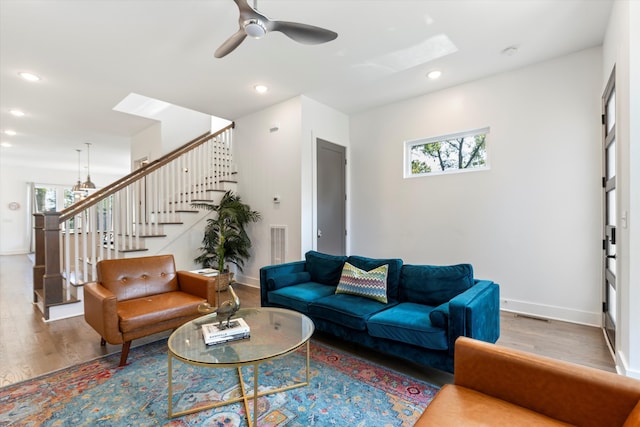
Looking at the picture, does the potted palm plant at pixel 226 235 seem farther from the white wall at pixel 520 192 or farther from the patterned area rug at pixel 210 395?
the patterned area rug at pixel 210 395

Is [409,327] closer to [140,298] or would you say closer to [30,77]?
[140,298]

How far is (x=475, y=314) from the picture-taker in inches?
78.8

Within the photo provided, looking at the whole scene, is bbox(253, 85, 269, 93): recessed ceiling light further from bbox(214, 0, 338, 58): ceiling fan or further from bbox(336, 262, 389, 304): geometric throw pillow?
bbox(336, 262, 389, 304): geometric throw pillow

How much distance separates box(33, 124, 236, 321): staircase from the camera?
11.8ft

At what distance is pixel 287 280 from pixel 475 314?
1.89 metres

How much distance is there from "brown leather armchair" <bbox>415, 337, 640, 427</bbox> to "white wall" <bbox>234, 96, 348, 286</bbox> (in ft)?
10.4

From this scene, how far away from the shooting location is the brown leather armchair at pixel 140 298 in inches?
93.4

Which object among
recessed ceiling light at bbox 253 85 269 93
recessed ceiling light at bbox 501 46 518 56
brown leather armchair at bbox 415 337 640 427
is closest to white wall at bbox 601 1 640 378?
recessed ceiling light at bbox 501 46 518 56

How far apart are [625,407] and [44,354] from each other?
389cm

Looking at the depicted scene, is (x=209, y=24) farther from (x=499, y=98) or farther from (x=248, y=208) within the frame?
(x=499, y=98)

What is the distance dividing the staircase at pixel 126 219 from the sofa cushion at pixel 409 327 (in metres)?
3.66

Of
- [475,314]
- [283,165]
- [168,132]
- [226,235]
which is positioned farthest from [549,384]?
[168,132]

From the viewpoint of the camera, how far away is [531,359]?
4.19ft

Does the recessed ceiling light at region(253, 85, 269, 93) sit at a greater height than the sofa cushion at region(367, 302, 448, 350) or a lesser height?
greater
